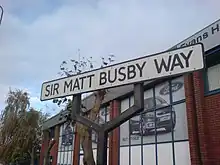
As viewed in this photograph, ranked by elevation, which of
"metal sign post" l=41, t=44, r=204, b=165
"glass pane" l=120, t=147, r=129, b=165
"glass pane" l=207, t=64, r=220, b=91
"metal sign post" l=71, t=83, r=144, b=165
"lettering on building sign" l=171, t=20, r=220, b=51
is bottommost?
"glass pane" l=120, t=147, r=129, b=165

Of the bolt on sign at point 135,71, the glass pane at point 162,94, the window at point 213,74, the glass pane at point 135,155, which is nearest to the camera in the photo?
the bolt on sign at point 135,71

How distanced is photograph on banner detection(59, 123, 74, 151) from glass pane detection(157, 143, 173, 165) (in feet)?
31.2

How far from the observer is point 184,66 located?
2.93 meters

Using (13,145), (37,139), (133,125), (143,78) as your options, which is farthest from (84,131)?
(37,139)

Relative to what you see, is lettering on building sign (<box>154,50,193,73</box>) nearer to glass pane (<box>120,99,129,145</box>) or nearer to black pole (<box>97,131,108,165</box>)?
black pole (<box>97,131,108,165</box>)

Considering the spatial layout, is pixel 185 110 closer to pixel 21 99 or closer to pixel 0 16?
pixel 0 16

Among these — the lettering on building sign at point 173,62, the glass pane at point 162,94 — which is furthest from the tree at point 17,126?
the lettering on building sign at point 173,62

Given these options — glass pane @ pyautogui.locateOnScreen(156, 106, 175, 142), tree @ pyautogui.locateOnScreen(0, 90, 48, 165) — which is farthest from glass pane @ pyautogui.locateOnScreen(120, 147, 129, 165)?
tree @ pyautogui.locateOnScreen(0, 90, 48, 165)

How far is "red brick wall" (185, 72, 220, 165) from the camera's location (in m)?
8.21

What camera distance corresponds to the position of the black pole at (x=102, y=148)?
3.10m

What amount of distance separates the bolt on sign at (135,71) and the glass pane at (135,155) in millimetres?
8788

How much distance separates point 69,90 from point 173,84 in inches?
302

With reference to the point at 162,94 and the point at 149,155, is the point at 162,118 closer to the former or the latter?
the point at 162,94

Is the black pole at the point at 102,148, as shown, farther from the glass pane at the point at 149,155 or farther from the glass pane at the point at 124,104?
the glass pane at the point at 124,104
